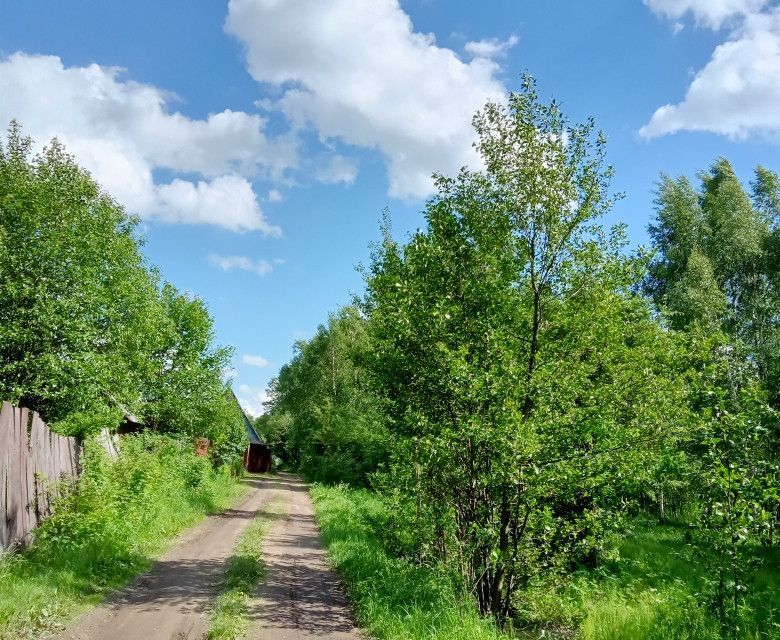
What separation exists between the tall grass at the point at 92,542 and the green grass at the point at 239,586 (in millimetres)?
1705

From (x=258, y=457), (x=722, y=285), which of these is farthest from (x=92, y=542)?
(x=258, y=457)

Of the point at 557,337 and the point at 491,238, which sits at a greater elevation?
the point at 491,238

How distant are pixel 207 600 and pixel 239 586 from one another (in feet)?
3.07

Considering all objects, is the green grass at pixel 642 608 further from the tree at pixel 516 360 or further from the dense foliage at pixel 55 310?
the dense foliage at pixel 55 310

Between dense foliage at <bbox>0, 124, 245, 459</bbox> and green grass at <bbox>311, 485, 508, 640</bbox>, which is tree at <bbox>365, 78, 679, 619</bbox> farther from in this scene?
dense foliage at <bbox>0, 124, 245, 459</bbox>

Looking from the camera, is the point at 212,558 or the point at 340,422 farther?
the point at 340,422

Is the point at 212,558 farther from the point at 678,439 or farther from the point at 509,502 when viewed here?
the point at 678,439

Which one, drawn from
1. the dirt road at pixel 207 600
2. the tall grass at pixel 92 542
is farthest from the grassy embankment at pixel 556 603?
the tall grass at pixel 92 542

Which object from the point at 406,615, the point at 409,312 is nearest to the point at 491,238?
the point at 409,312

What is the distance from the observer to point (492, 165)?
30.6 feet

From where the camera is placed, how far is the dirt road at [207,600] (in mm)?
7020

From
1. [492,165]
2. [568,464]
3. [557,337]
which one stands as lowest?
[568,464]

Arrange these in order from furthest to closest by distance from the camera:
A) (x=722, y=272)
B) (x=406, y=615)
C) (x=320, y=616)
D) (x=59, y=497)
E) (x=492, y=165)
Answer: (x=722, y=272), (x=59, y=497), (x=492, y=165), (x=320, y=616), (x=406, y=615)

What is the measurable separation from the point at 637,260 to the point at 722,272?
22791mm
